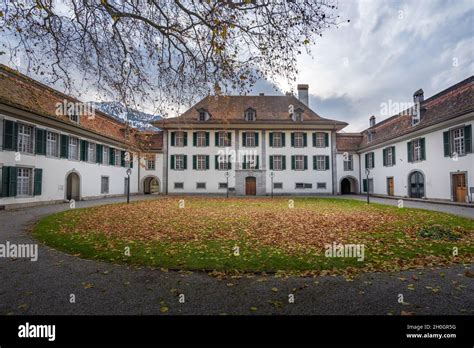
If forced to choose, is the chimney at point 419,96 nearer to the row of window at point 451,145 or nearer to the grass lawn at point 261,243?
the row of window at point 451,145

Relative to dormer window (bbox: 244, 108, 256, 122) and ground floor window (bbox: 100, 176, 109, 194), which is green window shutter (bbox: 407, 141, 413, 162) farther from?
ground floor window (bbox: 100, 176, 109, 194)

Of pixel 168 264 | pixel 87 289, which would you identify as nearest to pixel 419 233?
pixel 168 264

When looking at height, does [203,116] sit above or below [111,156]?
above

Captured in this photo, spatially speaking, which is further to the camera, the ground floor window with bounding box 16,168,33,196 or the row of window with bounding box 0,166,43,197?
the ground floor window with bounding box 16,168,33,196

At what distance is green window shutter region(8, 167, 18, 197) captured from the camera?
46.7ft

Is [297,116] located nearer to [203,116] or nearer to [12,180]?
[203,116]

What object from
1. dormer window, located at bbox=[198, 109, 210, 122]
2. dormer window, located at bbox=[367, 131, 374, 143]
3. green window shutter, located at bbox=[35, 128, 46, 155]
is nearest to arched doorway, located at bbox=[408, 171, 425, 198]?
dormer window, located at bbox=[367, 131, 374, 143]

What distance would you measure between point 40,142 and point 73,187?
208 inches

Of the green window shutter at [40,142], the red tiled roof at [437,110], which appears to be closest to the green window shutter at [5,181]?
the green window shutter at [40,142]

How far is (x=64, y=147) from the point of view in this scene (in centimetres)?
1861

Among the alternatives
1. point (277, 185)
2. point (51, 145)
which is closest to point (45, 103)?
point (51, 145)

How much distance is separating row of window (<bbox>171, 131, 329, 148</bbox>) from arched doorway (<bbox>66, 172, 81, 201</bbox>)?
35.1 ft
